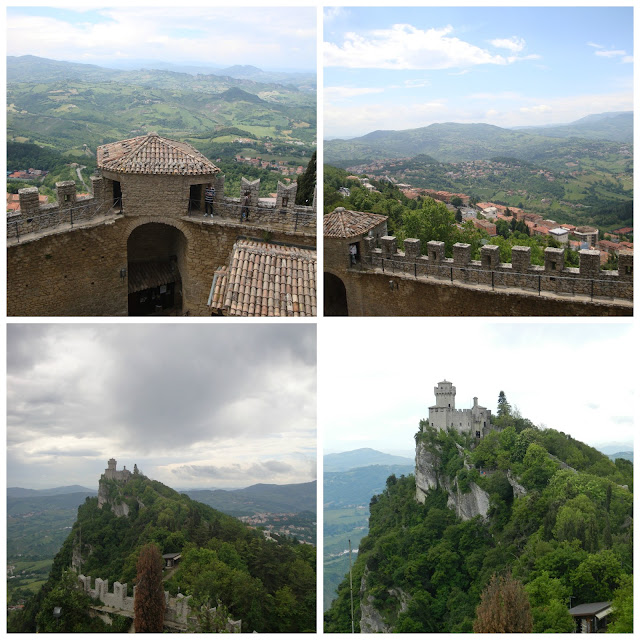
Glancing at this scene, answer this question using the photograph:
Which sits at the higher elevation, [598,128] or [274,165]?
[274,165]

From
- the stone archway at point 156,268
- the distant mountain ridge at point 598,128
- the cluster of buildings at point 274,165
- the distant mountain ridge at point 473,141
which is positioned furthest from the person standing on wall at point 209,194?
the distant mountain ridge at point 598,128

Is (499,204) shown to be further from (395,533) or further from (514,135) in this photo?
(395,533)

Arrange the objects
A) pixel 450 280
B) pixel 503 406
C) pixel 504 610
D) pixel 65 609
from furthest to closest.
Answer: pixel 503 406 → pixel 450 280 → pixel 504 610 → pixel 65 609

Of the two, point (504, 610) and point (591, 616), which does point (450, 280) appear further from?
point (591, 616)

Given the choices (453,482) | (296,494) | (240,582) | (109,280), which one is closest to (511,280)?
(296,494)

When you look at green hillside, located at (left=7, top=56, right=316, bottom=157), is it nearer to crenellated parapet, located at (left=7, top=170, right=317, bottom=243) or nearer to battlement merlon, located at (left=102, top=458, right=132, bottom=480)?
crenellated parapet, located at (left=7, top=170, right=317, bottom=243)

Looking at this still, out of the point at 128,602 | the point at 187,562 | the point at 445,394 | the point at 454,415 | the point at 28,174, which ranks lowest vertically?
the point at 128,602

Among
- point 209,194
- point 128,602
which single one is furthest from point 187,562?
point 209,194
